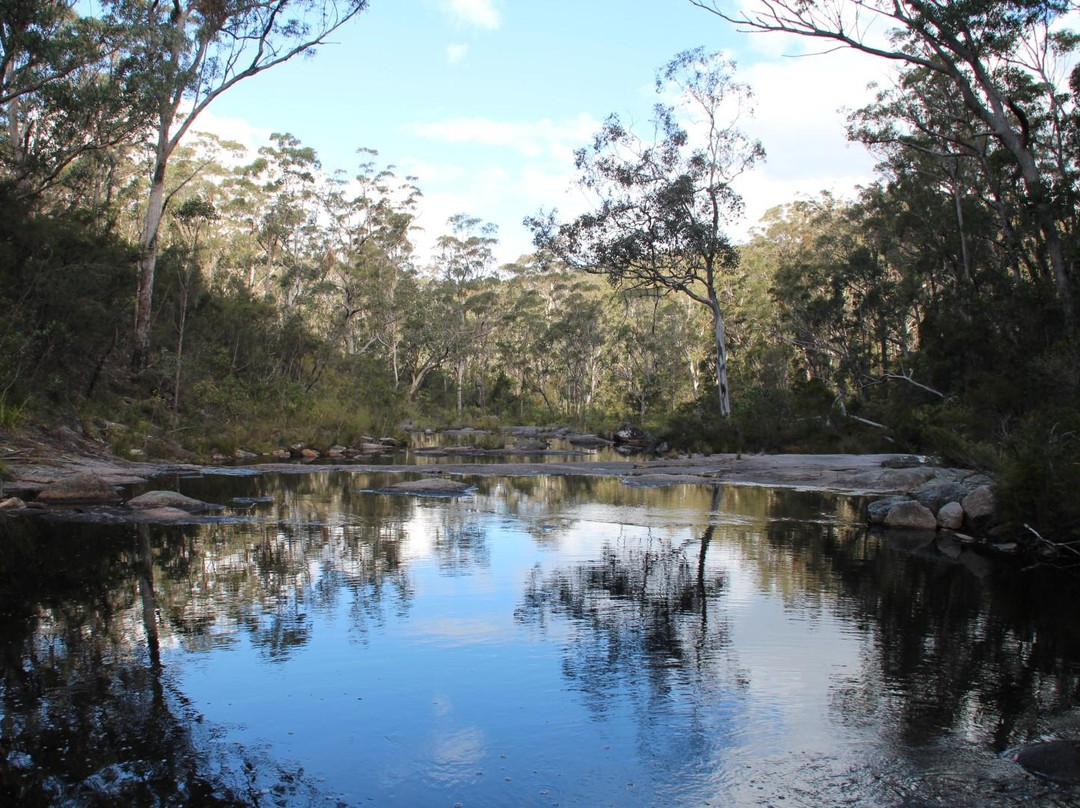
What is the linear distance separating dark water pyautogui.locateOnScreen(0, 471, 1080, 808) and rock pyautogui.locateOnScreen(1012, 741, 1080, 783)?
98 millimetres

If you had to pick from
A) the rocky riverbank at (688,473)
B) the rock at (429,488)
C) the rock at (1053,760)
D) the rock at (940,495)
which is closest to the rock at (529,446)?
the rocky riverbank at (688,473)

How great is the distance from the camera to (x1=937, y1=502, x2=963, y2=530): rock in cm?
1084

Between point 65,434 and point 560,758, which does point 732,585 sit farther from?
point 65,434

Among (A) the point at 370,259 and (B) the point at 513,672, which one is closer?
(B) the point at 513,672

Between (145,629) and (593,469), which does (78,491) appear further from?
(593,469)

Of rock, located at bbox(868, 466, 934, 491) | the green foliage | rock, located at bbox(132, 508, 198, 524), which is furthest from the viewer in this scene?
rock, located at bbox(868, 466, 934, 491)

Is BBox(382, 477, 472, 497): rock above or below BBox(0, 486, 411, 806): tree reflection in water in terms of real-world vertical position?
above

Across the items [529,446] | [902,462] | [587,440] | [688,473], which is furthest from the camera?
[587,440]

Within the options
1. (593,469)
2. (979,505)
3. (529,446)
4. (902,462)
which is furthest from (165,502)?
(529,446)

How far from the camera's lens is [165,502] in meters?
10.8

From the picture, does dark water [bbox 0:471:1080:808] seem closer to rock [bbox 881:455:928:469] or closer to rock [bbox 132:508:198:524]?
rock [bbox 132:508:198:524]

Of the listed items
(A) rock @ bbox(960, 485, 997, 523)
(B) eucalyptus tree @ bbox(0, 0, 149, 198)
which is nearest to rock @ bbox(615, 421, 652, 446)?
(B) eucalyptus tree @ bbox(0, 0, 149, 198)

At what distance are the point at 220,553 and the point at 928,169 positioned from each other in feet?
93.0

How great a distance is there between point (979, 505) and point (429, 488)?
852cm
